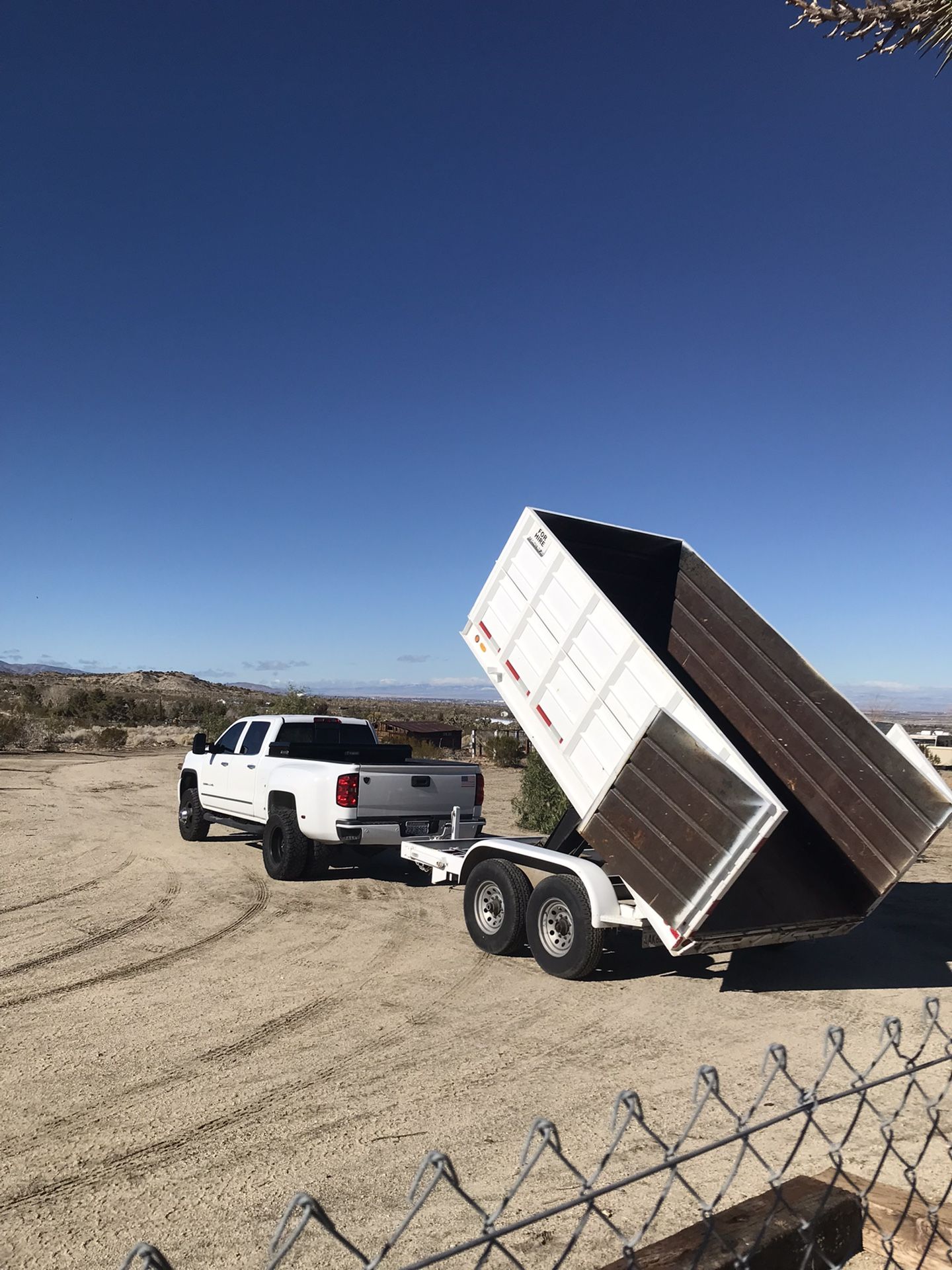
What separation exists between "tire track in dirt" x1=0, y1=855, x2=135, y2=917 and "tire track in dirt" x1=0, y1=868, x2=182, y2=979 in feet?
2.95

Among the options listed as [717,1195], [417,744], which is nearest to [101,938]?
[717,1195]

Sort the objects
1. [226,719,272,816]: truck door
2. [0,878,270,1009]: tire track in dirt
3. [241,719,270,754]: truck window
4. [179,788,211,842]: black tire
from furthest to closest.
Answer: [179,788,211,842]: black tire, [241,719,270,754]: truck window, [226,719,272,816]: truck door, [0,878,270,1009]: tire track in dirt

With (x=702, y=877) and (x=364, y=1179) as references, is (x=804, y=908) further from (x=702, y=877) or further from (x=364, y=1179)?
(x=364, y=1179)

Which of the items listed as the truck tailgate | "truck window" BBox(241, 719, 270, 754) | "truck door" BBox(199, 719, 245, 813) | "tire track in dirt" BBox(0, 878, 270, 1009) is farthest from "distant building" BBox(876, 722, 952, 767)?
"truck door" BBox(199, 719, 245, 813)

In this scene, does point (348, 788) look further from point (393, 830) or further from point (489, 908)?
point (489, 908)

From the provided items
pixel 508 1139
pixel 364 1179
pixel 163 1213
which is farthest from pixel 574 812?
pixel 163 1213

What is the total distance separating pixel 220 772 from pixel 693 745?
8.47m

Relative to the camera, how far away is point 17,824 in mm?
14844

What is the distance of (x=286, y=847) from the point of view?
1102 cm

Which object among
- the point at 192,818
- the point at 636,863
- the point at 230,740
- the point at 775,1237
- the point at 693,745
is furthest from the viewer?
the point at 192,818

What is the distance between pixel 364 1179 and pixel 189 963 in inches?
153

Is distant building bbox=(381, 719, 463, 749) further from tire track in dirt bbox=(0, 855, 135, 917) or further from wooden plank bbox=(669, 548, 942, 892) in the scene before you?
wooden plank bbox=(669, 548, 942, 892)

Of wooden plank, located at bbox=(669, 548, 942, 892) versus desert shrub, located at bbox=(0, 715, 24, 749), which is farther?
desert shrub, located at bbox=(0, 715, 24, 749)

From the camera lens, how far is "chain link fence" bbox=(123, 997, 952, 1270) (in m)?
2.27
